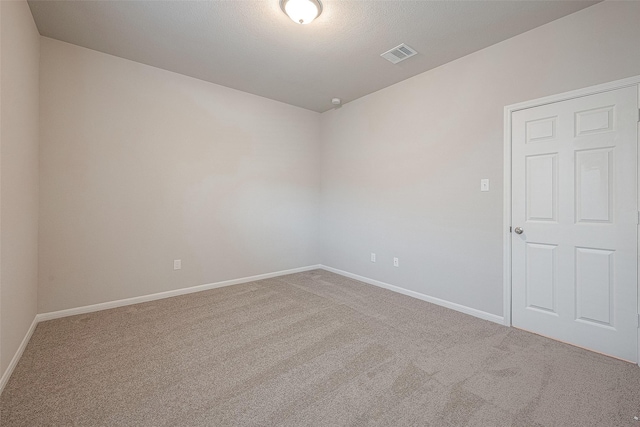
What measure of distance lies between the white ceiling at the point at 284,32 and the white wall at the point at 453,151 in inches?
9.3

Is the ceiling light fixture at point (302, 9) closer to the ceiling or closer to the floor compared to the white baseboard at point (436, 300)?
closer to the ceiling

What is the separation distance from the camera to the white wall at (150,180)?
274 centimetres

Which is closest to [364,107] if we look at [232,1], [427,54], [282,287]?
[427,54]

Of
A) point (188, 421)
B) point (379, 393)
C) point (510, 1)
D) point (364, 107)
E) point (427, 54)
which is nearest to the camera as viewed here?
point (188, 421)

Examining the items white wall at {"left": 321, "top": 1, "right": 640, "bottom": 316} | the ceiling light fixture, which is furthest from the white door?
the ceiling light fixture

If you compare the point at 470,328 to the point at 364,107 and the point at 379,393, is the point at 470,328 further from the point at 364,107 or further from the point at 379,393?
the point at 364,107

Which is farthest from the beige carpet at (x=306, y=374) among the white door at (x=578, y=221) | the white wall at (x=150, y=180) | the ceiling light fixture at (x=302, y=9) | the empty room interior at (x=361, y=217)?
the ceiling light fixture at (x=302, y=9)

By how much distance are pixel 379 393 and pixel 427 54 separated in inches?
125

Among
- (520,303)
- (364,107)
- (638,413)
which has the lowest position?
(638,413)

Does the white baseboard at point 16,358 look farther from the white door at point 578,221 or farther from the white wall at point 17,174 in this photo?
the white door at point 578,221

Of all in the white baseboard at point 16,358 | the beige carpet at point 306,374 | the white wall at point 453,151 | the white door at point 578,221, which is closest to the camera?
the beige carpet at point 306,374

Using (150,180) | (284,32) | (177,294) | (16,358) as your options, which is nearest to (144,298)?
(177,294)

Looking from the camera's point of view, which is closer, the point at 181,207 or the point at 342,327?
the point at 342,327

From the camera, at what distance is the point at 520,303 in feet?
8.40
